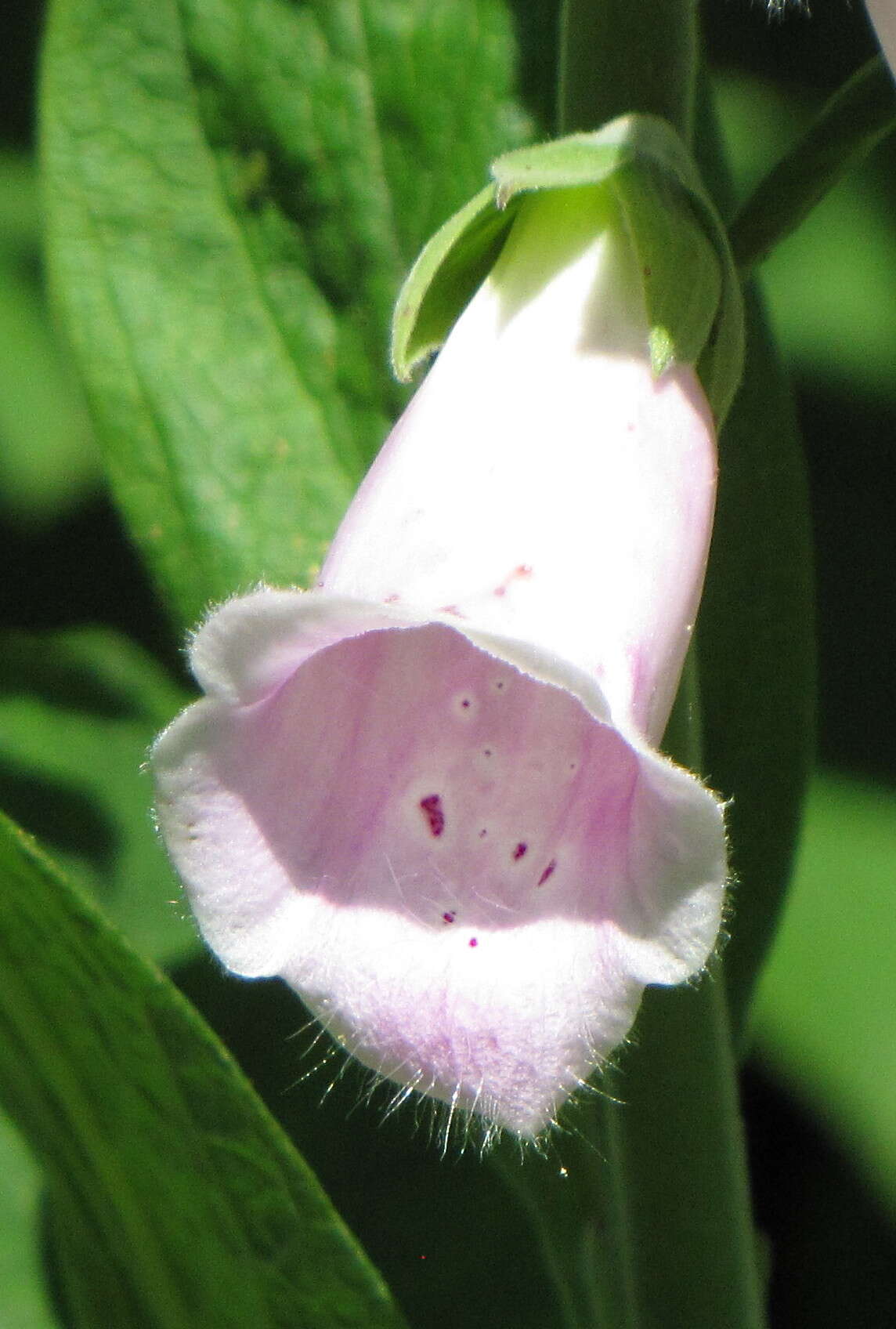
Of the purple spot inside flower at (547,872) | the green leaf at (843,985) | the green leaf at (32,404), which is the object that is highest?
the green leaf at (32,404)

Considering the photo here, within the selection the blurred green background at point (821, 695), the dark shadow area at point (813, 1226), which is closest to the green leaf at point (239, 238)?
the blurred green background at point (821, 695)

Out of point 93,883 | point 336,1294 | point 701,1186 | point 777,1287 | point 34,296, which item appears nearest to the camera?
point 336,1294

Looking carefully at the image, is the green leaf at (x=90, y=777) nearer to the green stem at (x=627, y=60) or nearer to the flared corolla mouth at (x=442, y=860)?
the flared corolla mouth at (x=442, y=860)

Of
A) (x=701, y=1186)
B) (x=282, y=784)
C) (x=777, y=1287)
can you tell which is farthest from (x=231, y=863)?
(x=777, y=1287)

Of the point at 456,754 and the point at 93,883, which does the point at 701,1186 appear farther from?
the point at 93,883

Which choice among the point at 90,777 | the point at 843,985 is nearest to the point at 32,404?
the point at 90,777

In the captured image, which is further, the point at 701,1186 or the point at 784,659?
the point at 784,659
